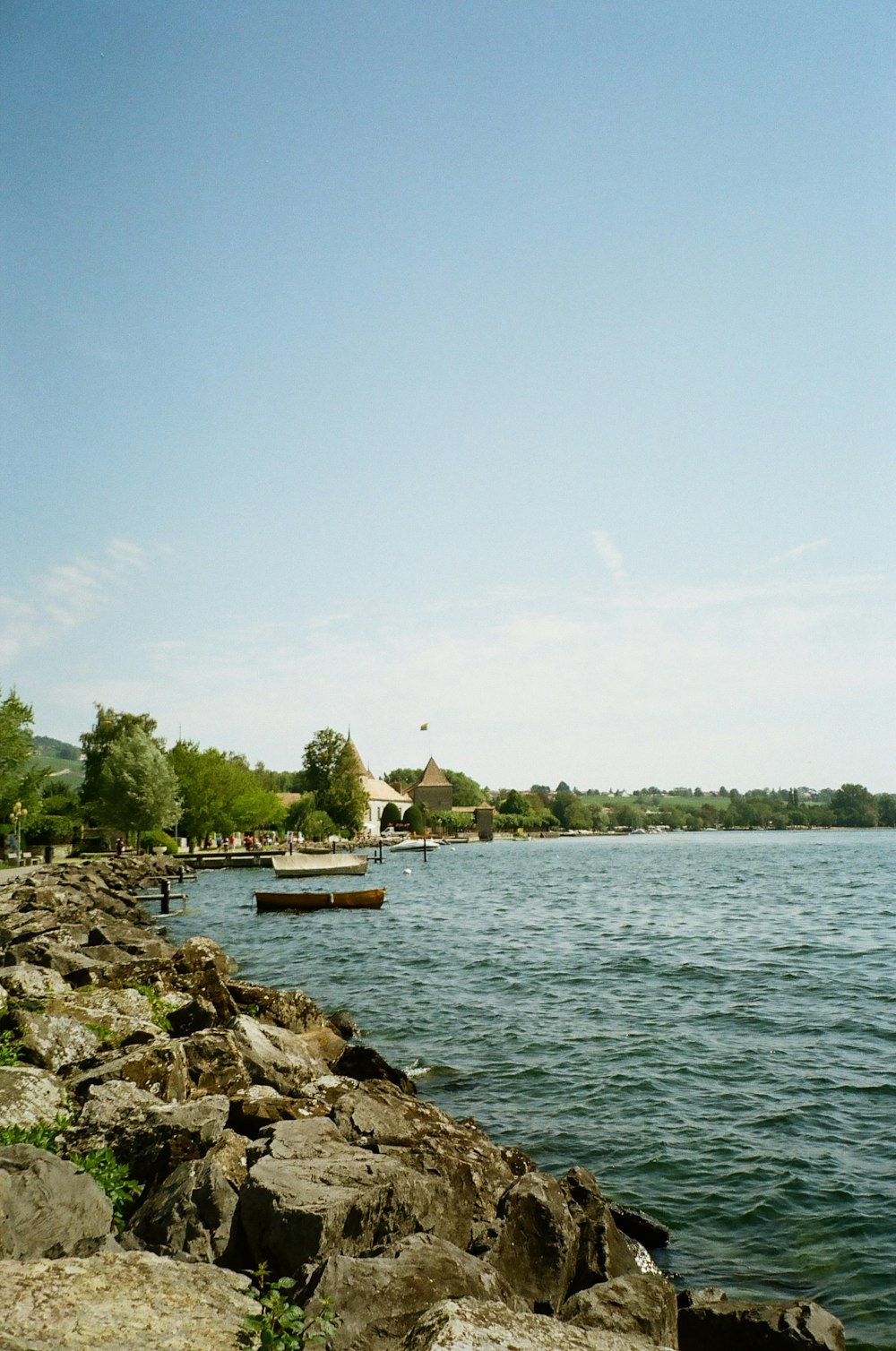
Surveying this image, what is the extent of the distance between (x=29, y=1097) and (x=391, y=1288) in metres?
4.44

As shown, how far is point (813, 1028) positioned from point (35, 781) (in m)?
41.6

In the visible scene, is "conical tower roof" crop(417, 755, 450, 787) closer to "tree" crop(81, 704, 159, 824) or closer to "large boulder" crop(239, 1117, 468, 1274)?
"tree" crop(81, 704, 159, 824)

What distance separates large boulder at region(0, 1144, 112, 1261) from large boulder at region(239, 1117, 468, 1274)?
36.3 inches

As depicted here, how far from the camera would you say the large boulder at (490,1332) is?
426 centimetres

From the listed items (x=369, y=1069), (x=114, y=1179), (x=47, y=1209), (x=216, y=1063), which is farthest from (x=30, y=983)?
(x=47, y=1209)

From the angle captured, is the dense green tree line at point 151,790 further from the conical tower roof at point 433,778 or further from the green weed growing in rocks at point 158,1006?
the conical tower roof at point 433,778

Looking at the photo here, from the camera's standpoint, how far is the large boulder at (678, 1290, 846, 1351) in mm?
6461

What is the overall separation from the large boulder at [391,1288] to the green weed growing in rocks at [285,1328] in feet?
0.28

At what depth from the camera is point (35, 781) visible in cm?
4878

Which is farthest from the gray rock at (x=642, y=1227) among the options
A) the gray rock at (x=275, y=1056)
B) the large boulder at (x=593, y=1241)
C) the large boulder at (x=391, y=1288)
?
the large boulder at (x=391, y=1288)

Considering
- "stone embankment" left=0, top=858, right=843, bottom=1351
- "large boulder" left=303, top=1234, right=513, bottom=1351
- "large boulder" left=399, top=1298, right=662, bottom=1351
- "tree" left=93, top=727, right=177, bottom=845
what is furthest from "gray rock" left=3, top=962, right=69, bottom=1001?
"tree" left=93, top=727, right=177, bottom=845

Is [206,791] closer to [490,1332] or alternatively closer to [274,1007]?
[274,1007]

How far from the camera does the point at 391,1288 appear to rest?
489cm

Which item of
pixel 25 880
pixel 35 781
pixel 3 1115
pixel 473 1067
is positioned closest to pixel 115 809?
pixel 35 781
